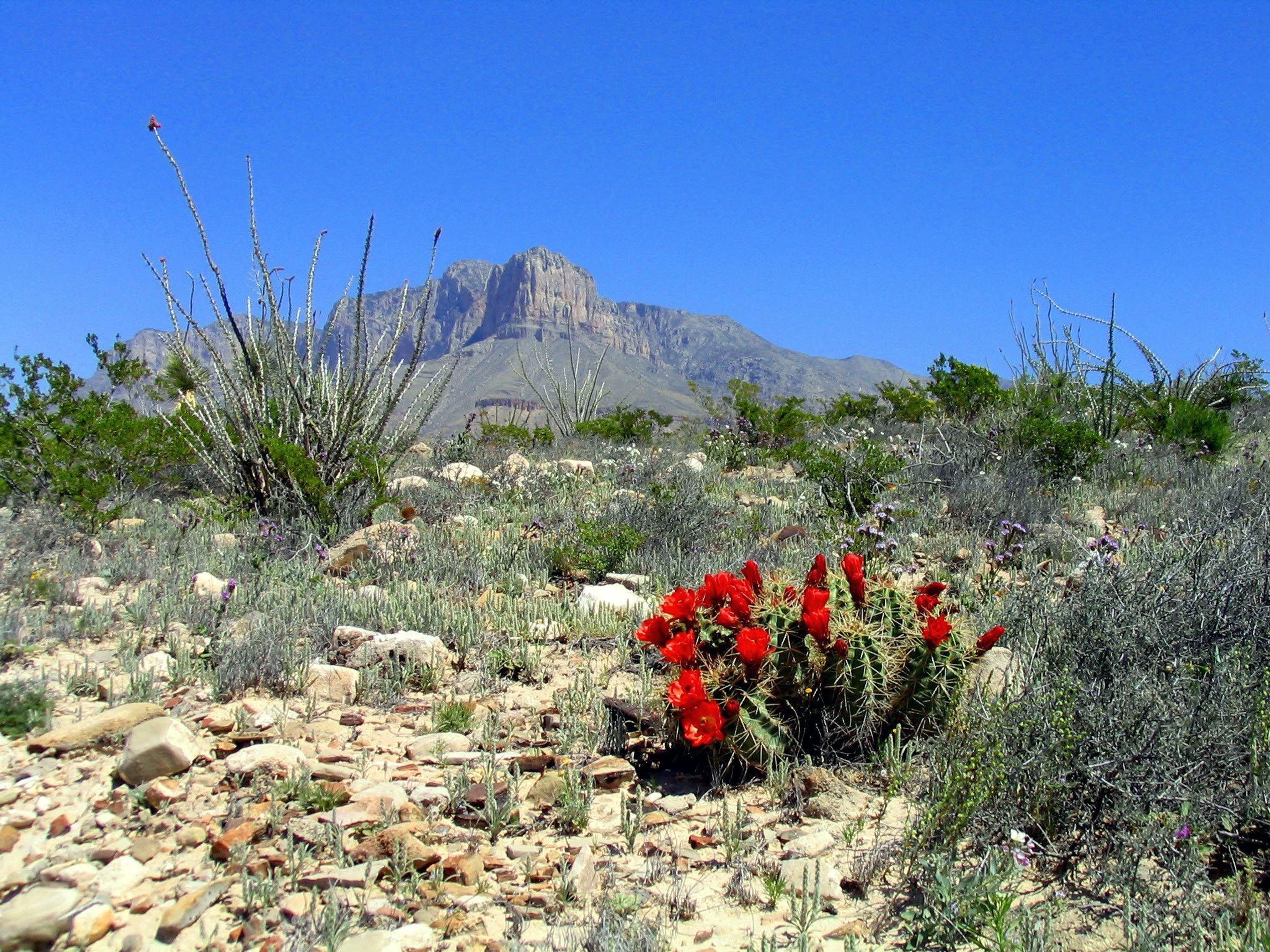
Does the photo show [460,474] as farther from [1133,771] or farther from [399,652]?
[1133,771]

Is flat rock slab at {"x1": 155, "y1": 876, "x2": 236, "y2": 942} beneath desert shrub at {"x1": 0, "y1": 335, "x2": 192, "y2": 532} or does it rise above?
beneath

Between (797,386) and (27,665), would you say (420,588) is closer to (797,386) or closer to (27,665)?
(27,665)

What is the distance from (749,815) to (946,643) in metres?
0.96

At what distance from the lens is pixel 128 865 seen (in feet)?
8.63

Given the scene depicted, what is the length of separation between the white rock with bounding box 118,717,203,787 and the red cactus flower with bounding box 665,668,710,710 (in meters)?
1.72

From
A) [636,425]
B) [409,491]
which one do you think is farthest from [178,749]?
[636,425]

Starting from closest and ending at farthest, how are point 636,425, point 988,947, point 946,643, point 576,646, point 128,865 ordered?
point 988,947, point 128,865, point 946,643, point 576,646, point 636,425

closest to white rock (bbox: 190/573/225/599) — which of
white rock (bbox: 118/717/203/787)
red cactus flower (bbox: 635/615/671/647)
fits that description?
white rock (bbox: 118/717/203/787)

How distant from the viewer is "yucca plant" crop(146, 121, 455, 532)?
7047mm

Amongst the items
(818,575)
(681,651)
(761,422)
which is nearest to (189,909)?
(681,651)

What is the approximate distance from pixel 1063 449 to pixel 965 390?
12.9 feet

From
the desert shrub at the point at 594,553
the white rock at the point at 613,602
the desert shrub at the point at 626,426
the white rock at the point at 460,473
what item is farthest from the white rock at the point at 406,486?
the desert shrub at the point at 626,426

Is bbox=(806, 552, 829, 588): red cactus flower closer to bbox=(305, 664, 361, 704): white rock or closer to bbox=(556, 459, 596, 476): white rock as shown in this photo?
bbox=(305, 664, 361, 704): white rock

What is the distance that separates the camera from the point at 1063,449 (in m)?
9.01
